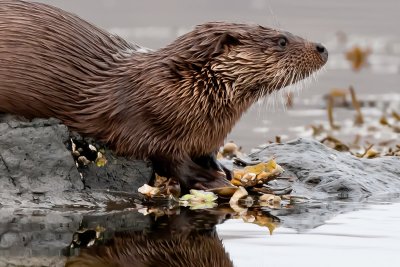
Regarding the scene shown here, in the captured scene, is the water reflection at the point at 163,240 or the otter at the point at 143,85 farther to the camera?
the otter at the point at 143,85

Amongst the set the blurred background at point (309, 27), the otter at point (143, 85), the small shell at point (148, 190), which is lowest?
the blurred background at point (309, 27)

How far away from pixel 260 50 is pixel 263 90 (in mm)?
214

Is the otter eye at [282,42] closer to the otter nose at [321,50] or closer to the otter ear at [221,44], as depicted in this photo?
the otter nose at [321,50]

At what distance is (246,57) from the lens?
6.82 m

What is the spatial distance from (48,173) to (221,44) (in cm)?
114

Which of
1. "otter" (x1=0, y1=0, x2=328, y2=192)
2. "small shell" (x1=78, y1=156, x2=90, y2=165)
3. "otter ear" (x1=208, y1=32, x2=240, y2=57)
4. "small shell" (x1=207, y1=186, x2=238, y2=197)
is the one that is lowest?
"small shell" (x1=207, y1=186, x2=238, y2=197)

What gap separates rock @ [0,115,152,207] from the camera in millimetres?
6344

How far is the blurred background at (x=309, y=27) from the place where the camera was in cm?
1202

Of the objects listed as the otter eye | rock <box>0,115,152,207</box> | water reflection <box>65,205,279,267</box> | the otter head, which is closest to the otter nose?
the otter head

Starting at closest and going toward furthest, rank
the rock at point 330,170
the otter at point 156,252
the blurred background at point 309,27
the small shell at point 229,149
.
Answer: the otter at point 156,252, the rock at point 330,170, the small shell at point 229,149, the blurred background at point 309,27

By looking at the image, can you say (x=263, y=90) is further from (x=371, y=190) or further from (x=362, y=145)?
(x=362, y=145)

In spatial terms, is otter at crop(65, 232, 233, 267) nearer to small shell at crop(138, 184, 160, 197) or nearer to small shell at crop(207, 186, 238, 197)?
small shell at crop(138, 184, 160, 197)

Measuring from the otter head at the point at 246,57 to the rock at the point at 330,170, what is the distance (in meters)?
0.51

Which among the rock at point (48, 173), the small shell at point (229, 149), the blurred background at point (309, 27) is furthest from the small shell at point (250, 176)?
the blurred background at point (309, 27)
